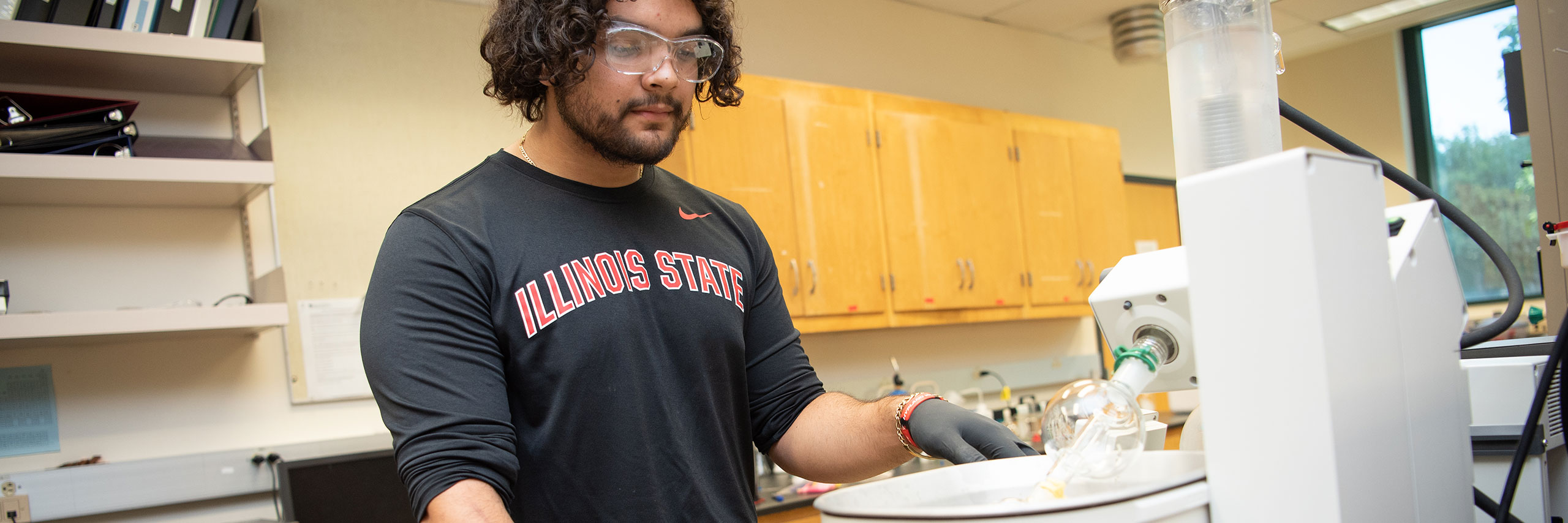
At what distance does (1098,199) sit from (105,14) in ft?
11.8

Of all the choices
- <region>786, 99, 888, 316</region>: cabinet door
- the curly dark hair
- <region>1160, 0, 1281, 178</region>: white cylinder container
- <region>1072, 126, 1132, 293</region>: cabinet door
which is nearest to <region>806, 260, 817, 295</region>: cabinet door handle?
<region>786, 99, 888, 316</region>: cabinet door

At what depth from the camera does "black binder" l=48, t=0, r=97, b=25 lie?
2090 millimetres

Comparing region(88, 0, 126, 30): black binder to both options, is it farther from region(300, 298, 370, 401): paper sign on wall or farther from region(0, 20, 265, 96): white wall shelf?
region(300, 298, 370, 401): paper sign on wall

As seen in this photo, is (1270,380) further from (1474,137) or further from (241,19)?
(1474,137)

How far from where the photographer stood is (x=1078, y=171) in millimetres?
4172

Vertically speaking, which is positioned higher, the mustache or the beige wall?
the beige wall

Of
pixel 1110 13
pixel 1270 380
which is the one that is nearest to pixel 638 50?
pixel 1270 380

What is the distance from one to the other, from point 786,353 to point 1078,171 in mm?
3227

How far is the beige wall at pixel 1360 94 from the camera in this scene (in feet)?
16.9

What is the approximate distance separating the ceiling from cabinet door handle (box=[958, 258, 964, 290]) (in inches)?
46.0

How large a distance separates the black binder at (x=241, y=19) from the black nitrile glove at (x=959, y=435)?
6.87 ft

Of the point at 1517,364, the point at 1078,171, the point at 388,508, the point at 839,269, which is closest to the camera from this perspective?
the point at 1517,364

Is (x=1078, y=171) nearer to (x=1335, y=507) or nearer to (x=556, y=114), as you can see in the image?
(x=556, y=114)

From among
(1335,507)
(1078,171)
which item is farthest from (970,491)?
(1078,171)
